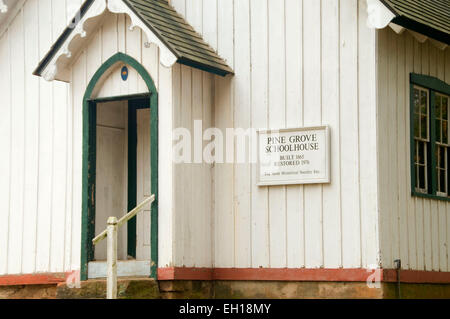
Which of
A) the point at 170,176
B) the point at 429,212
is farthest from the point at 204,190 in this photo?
the point at 429,212

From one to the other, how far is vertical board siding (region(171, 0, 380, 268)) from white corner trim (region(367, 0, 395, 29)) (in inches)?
13.8

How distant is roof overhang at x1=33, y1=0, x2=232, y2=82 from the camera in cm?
1340

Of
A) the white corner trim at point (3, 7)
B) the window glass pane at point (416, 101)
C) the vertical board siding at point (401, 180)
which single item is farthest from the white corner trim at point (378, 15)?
the white corner trim at point (3, 7)

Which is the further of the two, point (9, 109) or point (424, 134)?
point (9, 109)

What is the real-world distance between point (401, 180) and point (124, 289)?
436cm

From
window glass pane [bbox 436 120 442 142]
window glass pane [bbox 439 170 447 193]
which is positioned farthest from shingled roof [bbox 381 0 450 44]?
window glass pane [bbox 439 170 447 193]

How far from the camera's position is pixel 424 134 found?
14.5 meters

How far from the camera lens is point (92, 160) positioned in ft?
47.4

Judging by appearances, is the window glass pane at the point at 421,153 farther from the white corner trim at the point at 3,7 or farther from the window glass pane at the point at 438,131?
the white corner trim at the point at 3,7

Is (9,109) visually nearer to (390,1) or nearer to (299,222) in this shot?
(299,222)

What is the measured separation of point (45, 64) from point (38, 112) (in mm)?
1624

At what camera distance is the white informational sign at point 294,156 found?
13.4 m

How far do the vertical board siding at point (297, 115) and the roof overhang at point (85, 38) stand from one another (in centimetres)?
69

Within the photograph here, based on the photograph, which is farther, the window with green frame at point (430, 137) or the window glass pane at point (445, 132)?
the window glass pane at point (445, 132)
